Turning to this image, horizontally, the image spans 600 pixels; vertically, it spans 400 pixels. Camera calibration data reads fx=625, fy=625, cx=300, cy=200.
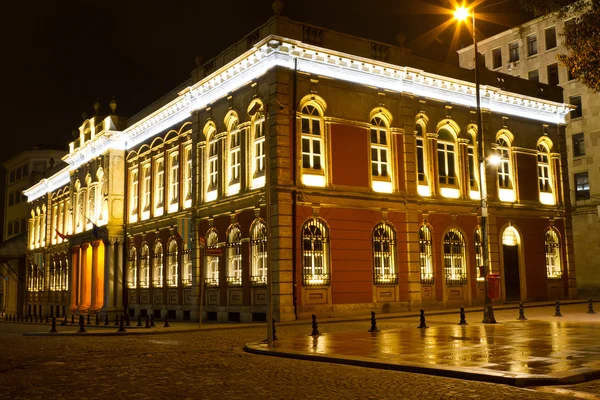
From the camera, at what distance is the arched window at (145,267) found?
4006cm

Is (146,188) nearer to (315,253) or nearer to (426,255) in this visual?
(315,253)

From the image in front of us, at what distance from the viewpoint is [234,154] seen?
3133 cm

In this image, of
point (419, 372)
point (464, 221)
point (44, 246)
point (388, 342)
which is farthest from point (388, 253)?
point (44, 246)

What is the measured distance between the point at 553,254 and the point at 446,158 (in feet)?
33.9

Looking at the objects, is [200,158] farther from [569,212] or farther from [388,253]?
[569,212]

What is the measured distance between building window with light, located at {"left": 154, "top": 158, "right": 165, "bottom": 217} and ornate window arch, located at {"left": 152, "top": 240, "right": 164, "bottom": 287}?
2047 mm

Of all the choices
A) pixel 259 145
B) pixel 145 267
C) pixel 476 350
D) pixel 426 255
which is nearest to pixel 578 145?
pixel 426 255

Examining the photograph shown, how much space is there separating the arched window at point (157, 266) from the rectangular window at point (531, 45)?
35237 millimetres

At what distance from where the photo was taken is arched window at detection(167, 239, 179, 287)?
36438mm

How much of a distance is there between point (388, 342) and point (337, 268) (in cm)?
1208

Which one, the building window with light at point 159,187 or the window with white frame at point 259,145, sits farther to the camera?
the building window with light at point 159,187

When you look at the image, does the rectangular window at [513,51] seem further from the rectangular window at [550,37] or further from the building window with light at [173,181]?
the building window with light at [173,181]

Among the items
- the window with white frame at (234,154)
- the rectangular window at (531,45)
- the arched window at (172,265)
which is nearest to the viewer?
the window with white frame at (234,154)

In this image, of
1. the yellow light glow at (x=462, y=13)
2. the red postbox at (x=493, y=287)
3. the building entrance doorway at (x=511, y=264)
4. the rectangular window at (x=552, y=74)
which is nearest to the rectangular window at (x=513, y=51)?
the rectangular window at (x=552, y=74)
